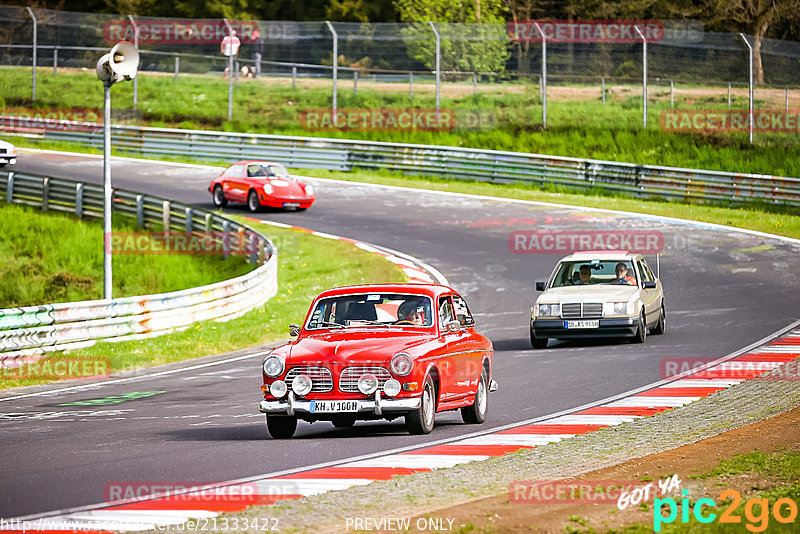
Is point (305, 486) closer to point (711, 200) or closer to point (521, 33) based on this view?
point (711, 200)

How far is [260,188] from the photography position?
34.8 metres

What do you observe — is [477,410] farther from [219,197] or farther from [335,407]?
[219,197]

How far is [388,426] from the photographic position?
41.0 feet

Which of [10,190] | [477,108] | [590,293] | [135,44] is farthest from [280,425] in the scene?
[135,44]

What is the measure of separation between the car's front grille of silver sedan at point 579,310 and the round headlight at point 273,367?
816 centimetres

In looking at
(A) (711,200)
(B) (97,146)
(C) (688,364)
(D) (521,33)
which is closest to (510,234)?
(A) (711,200)

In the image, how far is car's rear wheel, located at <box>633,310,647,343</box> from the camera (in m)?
18.6

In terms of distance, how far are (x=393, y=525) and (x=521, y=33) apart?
32492 mm

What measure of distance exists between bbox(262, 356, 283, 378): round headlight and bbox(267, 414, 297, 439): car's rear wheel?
445 millimetres

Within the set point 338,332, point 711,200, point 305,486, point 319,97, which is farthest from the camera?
point 319,97

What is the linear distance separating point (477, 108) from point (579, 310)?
2489cm

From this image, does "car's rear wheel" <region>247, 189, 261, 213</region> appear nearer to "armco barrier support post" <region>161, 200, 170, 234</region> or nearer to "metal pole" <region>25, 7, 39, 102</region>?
"armco barrier support post" <region>161, 200, 170, 234</region>

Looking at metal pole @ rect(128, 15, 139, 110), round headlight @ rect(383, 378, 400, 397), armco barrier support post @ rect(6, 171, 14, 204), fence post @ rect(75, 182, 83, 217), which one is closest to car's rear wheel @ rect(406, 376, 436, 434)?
round headlight @ rect(383, 378, 400, 397)

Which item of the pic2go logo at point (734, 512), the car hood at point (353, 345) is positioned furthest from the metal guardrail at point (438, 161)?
the pic2go logo at point (734, 512)
